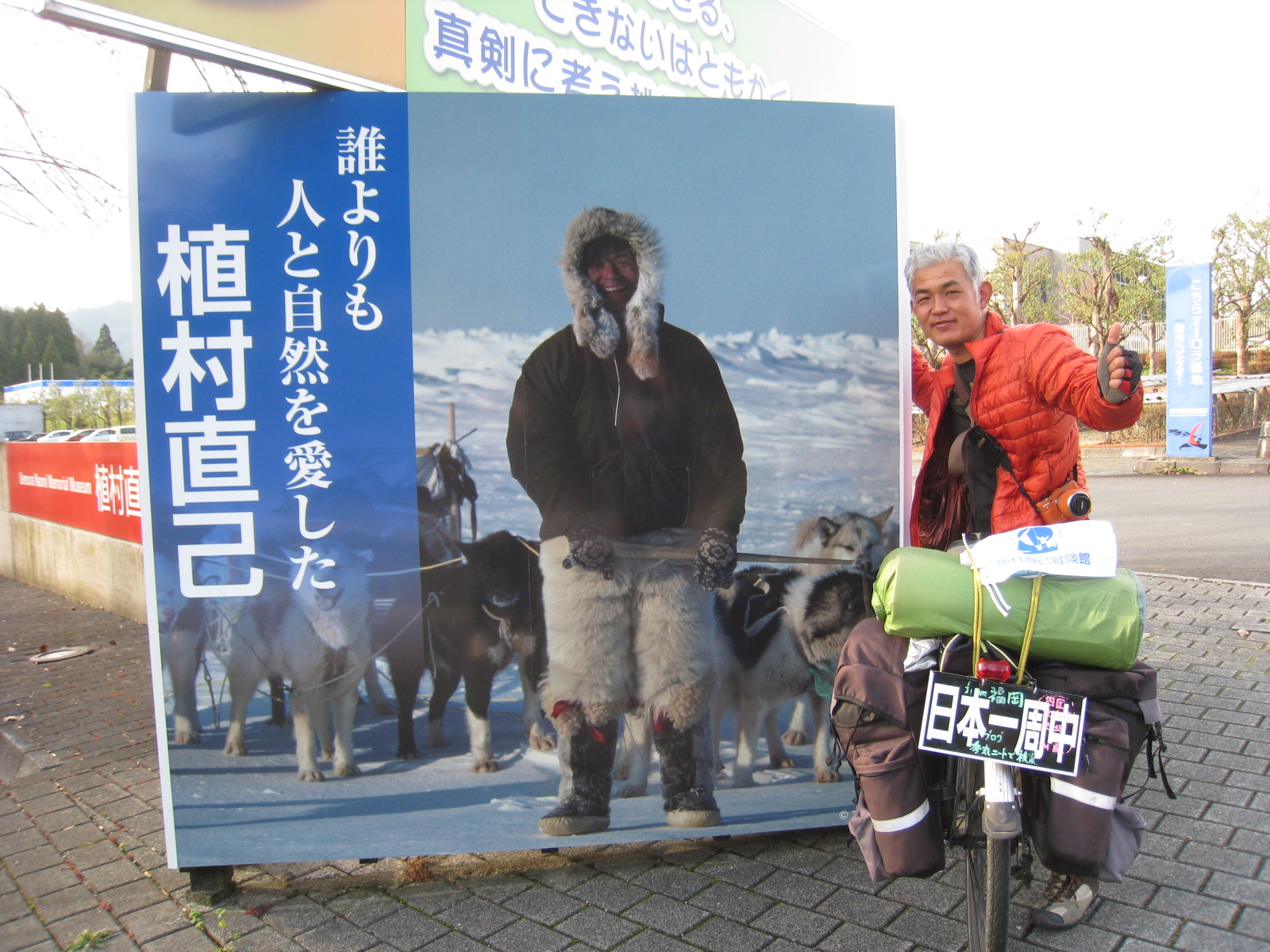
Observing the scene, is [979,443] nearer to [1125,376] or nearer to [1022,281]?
[1125,376]

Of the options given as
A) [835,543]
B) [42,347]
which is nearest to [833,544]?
[835,543]

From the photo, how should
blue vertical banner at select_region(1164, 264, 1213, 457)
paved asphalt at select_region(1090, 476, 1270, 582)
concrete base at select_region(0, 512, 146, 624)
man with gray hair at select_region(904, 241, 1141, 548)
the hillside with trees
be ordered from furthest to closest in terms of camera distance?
the hillside with trees, blue vertical banner at select_region(1164, 264, 1213, 457), paved asphalt at select_region(1090, 476, 1270, 582), concrete base at select_region(0, 512, 146, 624), man with gray hair at select_region(904, 241, 1141, 548)

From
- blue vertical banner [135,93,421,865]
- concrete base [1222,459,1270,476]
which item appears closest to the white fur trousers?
blue vertical banner [135,93,421,865]

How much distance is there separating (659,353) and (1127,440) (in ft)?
78.5

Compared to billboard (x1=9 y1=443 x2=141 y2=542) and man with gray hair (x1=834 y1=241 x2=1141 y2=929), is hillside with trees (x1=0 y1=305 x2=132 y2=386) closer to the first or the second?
billboard (x1=9 y1=443 x2=141 y2=542)

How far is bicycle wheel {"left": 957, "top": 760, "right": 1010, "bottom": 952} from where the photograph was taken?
2.31 meters

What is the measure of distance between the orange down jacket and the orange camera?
2 cm

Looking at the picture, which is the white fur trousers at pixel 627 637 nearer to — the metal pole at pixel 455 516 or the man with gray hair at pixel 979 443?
the metal pole at pixel 455 516

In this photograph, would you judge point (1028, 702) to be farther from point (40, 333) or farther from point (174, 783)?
point (40, 333)

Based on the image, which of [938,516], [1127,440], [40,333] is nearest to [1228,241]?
[1127,440]

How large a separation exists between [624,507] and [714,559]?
1.13 feet

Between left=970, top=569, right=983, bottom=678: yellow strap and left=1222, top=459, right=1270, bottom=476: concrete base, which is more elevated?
left=970, top=569, right=983, bottom=678: yellow strap

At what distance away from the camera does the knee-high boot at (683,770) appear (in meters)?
3.04

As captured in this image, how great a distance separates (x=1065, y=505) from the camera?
2.62 meters
